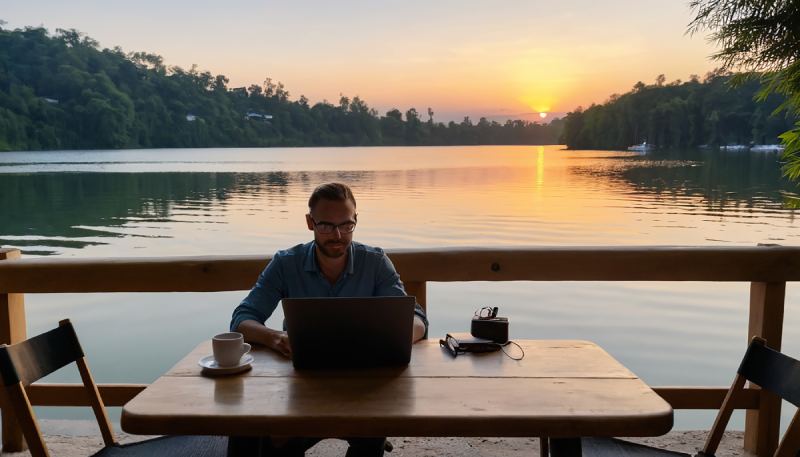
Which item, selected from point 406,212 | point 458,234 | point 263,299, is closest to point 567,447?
point 263,299

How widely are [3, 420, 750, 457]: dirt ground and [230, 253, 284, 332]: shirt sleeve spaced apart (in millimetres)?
1084

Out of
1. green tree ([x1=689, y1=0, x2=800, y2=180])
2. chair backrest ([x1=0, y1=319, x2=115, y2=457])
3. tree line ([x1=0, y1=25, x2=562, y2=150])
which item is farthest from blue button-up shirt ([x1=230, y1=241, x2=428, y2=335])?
tree line ([x1=0, y1=25, x2=562, y2=150])

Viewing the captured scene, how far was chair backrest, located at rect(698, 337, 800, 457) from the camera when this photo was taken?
171 centimetres

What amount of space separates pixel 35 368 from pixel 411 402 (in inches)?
44.5

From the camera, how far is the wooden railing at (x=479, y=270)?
2.72 metres

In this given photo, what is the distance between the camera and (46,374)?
75.5 inches

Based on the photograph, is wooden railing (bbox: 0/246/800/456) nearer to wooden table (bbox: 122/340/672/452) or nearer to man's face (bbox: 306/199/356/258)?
man's face (bbox: 306/199/356/258)

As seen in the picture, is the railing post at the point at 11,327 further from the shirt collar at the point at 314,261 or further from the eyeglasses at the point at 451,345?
the eyeglasses at the point at 451,345

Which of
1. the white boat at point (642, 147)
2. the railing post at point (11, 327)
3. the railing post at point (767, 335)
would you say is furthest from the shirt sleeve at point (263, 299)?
the white boat at point (642, 147)

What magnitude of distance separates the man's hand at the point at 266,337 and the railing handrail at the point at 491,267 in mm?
644

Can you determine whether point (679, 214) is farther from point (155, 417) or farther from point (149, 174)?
point (149, 174)

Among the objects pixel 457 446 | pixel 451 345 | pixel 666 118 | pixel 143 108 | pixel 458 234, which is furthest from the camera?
pixel 143 108

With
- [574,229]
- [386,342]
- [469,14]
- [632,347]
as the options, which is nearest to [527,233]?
[574,229]

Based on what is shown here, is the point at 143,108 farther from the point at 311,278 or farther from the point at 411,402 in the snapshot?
the point at 411,402
